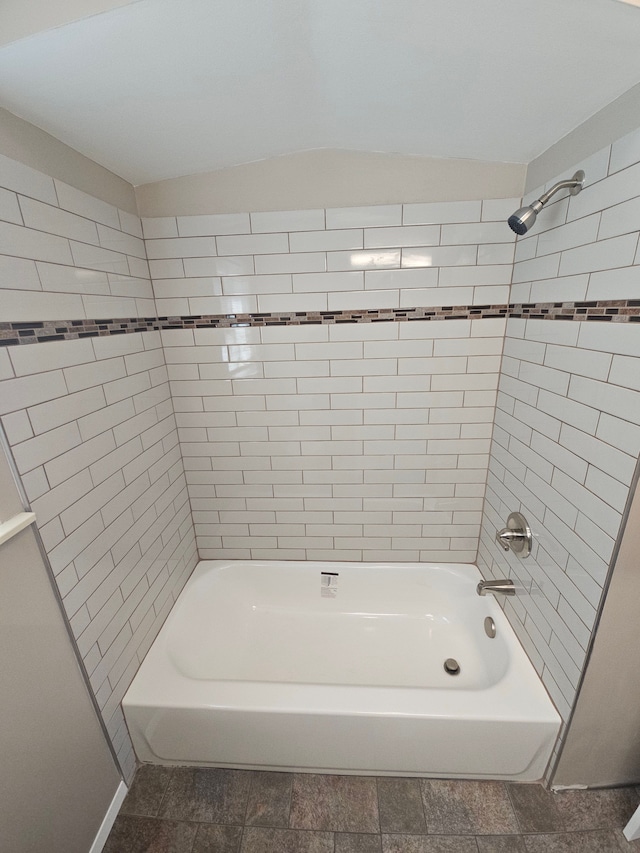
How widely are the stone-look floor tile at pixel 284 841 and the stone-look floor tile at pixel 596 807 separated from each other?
0.82m

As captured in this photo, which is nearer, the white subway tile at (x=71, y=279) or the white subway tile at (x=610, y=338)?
the white subway tile at (x=610, y=338)

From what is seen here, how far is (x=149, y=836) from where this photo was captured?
1.18m

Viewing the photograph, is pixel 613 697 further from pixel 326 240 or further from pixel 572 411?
pixel 326 240

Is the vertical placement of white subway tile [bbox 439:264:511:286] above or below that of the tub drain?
above

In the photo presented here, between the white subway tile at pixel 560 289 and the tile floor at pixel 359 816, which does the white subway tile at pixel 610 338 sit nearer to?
the white subway tile at pixel 560 289

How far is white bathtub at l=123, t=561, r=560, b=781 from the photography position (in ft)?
4.00

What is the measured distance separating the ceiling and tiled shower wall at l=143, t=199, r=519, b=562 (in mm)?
283

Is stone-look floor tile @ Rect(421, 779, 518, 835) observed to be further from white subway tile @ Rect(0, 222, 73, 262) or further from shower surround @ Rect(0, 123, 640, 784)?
white subway tile @ Rect(0, 222, 73, 262)

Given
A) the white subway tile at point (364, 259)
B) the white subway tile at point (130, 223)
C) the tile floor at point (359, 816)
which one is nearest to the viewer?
the tile floor at point (359, 816)

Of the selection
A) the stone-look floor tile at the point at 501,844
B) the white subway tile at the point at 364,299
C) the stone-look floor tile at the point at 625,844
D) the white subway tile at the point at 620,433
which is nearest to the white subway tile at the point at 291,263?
the white subway tile at the point at 364,299

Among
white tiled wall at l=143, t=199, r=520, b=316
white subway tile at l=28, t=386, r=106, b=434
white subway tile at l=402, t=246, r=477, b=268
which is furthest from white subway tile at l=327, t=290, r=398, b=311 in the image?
white subway tile at l=28, t=386, r=106, b=434

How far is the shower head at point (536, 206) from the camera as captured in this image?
1031 mm

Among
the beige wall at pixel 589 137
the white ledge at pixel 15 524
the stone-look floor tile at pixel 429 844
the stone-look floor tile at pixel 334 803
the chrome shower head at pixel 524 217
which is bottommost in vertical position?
the stone-look floor tile at pixel 334 803

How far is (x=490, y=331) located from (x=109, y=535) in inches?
67.7
